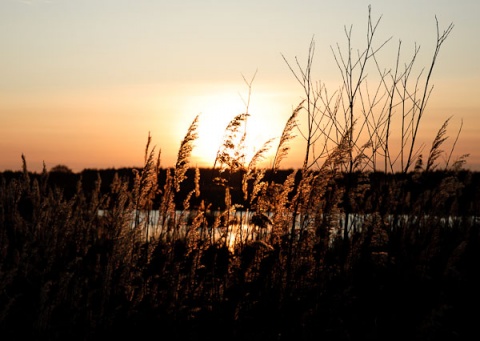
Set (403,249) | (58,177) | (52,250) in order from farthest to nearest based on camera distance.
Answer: (58,177) < (403,249) < (52,250)

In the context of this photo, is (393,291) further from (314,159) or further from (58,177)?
(58,177)

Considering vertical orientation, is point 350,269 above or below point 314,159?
below

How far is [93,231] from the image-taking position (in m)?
7.60

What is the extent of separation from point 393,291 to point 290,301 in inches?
42.5

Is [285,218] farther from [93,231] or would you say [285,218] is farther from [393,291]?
[93,231]

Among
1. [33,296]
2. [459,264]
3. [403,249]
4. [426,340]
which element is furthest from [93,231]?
[426,340]

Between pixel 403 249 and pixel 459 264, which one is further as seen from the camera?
pixel 459 264

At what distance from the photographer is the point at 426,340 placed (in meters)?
3.93

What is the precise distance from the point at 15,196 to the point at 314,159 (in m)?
3.03

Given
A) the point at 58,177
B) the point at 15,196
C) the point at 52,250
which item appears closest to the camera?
the point at 52,250

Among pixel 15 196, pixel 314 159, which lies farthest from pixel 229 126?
pixel 15 196

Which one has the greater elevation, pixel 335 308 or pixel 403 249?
pixel 403 249

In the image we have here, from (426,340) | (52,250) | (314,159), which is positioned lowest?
(426,340)

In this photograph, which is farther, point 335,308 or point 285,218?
point 285,218
